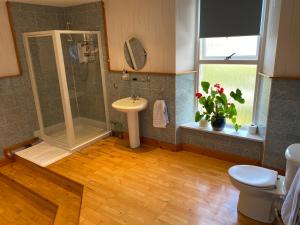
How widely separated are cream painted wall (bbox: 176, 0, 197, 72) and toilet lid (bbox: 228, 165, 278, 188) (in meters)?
1.53

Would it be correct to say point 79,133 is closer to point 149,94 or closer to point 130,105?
point 130,105

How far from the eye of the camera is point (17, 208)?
8.29ft

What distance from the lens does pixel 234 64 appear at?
295cm

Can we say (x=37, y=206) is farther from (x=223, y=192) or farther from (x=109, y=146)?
(x=223, y=192)

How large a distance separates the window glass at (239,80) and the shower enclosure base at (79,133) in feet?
6.61

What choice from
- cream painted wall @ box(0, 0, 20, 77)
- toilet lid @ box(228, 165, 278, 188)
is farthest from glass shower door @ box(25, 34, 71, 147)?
toilet lid @ box(228, 165, 278, 188)

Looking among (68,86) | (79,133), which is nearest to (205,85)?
(68,86)

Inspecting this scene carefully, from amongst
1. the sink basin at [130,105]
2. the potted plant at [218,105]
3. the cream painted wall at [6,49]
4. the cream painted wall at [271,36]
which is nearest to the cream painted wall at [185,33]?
the potted plant at [218,105]

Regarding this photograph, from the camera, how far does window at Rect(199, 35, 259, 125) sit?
283 centimetres

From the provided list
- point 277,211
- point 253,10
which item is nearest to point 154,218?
point 277,211

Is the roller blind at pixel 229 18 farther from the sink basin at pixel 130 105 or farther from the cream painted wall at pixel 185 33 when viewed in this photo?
the sink basin at pixel 130 105

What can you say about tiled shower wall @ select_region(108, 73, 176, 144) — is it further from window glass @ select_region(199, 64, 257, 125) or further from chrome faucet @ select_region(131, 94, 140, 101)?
window glass @ select_region(199, 64, 257, 125)

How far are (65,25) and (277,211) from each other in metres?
4.07

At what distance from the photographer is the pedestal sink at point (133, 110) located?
305cm
